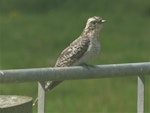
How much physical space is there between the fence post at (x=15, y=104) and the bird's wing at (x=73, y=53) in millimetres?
1688

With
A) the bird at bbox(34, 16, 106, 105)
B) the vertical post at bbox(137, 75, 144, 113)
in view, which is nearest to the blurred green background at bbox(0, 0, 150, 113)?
the bird at bbox(34, 16, 106, 105)

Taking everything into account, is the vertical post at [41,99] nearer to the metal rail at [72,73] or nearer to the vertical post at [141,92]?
the metal rail at [72,73]

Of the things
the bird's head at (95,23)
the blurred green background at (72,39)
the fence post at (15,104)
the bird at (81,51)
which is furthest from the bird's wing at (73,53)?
the blurred green background at (72,39)

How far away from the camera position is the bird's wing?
6.32m

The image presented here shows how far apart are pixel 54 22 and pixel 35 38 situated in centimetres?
308

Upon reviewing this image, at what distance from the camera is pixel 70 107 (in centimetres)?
1452

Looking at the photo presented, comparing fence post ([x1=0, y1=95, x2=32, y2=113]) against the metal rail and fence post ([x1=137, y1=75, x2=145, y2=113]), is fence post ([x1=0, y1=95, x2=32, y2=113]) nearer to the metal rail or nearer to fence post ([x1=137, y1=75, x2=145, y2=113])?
the metal rail

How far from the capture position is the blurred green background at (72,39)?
15.6 meters

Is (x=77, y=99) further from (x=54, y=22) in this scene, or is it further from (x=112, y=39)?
(x=54, y=22)

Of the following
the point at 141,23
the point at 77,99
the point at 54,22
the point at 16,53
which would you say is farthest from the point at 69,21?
the point at 77,99

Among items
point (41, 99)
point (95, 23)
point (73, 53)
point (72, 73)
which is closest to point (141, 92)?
point (72, 73)

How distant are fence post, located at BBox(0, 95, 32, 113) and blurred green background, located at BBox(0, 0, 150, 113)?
8.98 m

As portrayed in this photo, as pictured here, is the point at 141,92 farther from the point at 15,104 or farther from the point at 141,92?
the point at 15,104

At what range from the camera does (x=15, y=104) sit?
4.45 metres
